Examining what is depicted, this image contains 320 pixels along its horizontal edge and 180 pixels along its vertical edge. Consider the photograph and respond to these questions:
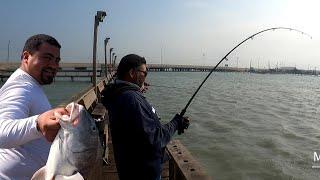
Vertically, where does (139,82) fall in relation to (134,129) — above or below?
above

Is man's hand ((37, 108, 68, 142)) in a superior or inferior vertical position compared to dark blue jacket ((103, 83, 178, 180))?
superior

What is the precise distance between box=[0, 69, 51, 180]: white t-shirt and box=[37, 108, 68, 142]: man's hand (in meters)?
0.11

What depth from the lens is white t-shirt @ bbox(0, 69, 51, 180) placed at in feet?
7.04

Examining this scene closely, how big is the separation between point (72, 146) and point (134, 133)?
168 centimetres

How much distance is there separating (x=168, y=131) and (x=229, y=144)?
1057 centimetres

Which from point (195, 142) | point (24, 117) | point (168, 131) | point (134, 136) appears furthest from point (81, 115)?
point (195, 142)

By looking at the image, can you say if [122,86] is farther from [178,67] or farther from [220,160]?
[178,67]

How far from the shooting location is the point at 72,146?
1842 millimetres

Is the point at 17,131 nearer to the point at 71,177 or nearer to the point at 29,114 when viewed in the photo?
the point at 29,114

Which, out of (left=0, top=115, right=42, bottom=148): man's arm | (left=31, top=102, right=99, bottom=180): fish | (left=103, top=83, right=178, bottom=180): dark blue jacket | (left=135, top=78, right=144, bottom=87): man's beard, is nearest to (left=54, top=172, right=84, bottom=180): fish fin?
(left=31, top=102, right=99, bottom=180): fish

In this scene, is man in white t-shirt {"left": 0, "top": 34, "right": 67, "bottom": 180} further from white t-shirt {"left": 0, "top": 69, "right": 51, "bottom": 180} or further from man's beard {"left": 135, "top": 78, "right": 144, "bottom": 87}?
man's beard {"left": 135, "top": 78, "right": 144, "bottom": 87}

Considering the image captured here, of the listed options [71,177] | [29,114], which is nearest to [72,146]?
[71,177]

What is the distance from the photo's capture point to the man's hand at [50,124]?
194 cm

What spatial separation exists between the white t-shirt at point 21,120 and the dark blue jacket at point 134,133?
1.06 meters
